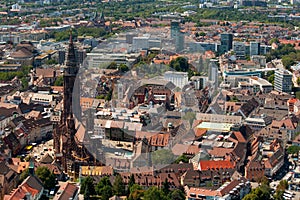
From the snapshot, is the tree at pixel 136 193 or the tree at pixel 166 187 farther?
the tree at pixel 166 187

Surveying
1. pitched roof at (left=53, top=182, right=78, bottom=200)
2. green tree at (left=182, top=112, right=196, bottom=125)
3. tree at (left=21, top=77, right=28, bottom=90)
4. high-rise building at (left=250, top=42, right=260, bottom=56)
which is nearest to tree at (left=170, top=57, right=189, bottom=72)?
tree at (left=21, top=77, right=28, bottom=90)

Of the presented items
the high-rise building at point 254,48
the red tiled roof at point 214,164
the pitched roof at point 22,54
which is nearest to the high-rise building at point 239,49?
the high-rise building at point 254,48

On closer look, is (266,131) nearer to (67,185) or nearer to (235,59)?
(67,185)

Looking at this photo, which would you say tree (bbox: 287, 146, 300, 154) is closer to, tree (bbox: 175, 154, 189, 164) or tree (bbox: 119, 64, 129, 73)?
tree (bbox: 175, 154, 189, 164)

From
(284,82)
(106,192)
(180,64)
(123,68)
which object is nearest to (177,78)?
(180,64)

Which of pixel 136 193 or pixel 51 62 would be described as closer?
pixel 136 193

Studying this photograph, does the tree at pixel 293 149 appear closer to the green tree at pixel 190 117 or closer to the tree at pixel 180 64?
the green tree at pixel 190 117

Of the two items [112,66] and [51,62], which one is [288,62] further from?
[51,62]
